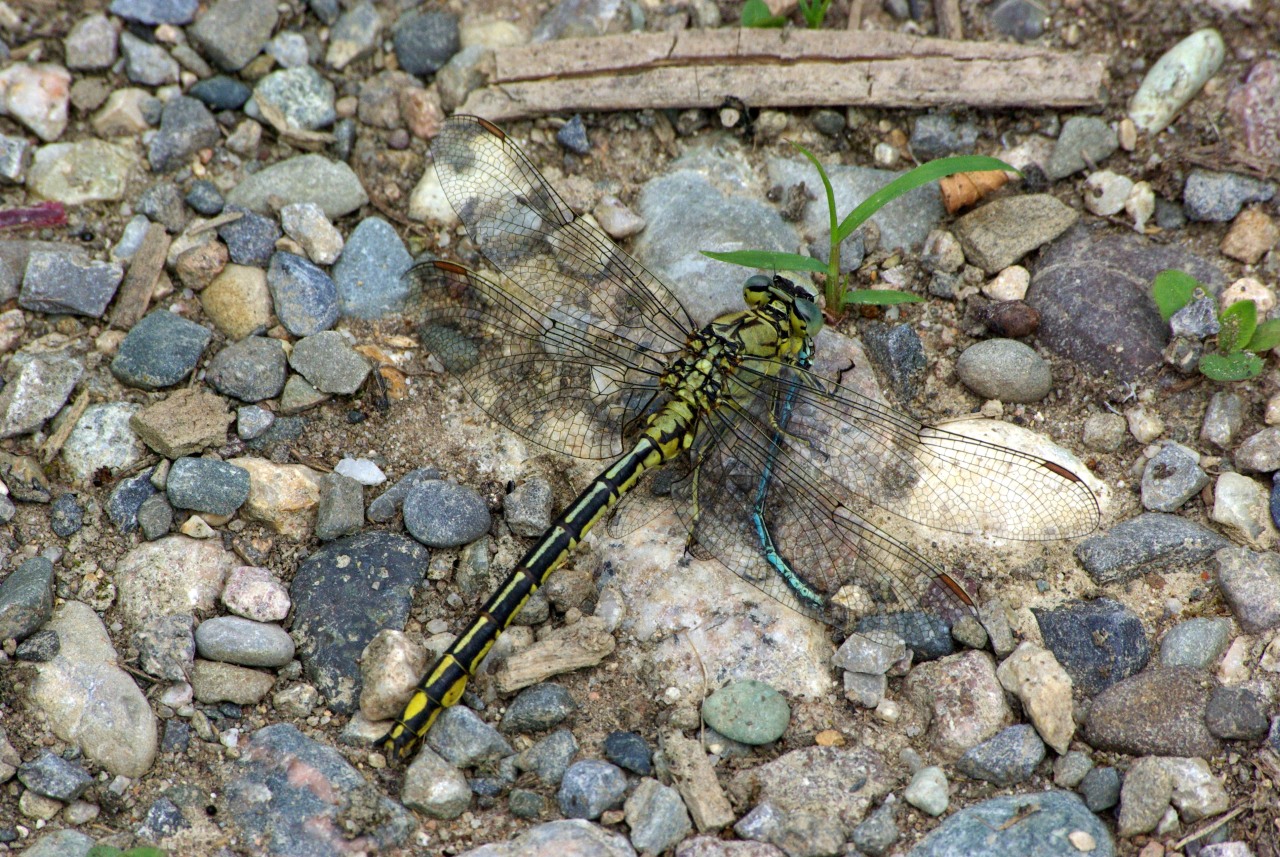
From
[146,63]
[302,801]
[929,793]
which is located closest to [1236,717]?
[929,793]

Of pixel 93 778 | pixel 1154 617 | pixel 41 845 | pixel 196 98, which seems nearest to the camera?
pixel 41 845

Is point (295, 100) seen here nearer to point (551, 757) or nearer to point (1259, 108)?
point (551, 757)

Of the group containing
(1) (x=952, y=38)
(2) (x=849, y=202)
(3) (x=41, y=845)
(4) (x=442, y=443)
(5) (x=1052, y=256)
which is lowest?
(3) (x=41, y=845)

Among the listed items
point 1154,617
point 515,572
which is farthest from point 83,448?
point 1154,617

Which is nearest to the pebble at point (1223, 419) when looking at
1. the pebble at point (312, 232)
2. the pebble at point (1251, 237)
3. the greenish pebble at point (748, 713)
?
the pebble at point (1251, 237)

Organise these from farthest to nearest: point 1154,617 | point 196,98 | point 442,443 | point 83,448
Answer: point 196,98
point 442,443
point 83,448
point 1154,617

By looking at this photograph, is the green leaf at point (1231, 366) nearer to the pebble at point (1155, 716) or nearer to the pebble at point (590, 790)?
the pebble at point (1155, 716)

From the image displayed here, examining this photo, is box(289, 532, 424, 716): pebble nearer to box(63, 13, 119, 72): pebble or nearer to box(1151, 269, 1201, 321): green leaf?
box(63, 13, 119, 72): pebble

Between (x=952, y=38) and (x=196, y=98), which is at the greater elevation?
(x=952, y=38)

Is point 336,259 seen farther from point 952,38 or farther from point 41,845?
point 952,38
